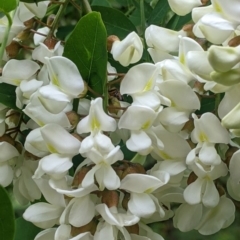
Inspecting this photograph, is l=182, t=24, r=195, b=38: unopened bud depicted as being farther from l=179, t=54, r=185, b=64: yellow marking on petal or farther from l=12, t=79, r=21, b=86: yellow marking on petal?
l=12, t=79, r=21, b=86: yellow marking on petal

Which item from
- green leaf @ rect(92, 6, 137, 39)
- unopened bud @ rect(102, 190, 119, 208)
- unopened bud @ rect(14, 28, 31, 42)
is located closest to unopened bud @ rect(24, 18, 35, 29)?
unopened bud @ rect(14, 28, 31, 42)

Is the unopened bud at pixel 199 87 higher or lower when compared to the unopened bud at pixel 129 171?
higher

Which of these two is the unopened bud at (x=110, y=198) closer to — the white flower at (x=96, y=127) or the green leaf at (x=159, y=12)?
the white flower at (x=96, y=127)

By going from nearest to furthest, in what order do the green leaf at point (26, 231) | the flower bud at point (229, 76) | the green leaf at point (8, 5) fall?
the flower bud at point (229, 76) → the green leaf at point (8, 5) → the green leaf at point (26, 231)

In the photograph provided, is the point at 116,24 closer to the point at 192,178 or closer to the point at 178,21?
the point at 178,21

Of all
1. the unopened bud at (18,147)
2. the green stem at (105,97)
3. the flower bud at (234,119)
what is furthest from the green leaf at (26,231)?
the flower bud at (234,119)

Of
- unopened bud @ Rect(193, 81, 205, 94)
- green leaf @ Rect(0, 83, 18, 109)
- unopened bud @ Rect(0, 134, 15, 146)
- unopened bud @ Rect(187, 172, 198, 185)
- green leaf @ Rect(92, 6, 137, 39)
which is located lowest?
unopened bud @ Rect(0, 134, 15, 146)

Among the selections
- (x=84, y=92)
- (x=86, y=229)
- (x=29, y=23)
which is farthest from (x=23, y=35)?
(x=86, y=229)
